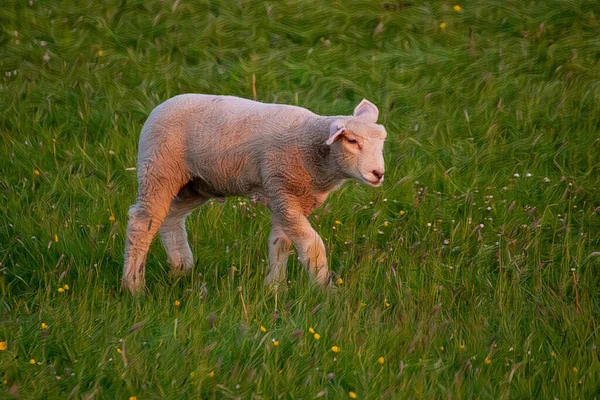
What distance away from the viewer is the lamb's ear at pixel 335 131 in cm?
530

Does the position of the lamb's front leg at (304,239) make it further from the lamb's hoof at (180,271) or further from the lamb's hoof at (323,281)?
the lamb's hoof at (180,271)

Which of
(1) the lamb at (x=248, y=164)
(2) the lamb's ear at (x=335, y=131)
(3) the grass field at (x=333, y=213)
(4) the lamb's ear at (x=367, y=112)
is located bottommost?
(3) the grass field at (x=333, y=213)

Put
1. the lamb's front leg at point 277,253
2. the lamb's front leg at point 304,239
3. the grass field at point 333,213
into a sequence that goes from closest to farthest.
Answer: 1. the grass field at point 333,213
2. the lamb's front leg at point 304,239
3. the lamb's front leg at point 277,253

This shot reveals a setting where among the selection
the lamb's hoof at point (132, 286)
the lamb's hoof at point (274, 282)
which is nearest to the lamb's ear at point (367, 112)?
the lamb's hoof at point (274, 282)

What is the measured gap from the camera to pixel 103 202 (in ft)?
24.3

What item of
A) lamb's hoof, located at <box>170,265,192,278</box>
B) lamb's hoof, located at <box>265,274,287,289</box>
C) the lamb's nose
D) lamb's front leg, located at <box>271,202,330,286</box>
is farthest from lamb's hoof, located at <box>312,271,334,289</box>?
lamb's hoof, located at <box>170,265,192,278</box>

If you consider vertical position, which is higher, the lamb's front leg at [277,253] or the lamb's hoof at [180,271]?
the lamb's front leg at [277,253]

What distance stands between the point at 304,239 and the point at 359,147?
0.75m

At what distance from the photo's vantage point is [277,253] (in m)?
6.12

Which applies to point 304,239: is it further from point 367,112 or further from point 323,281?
point 367,112

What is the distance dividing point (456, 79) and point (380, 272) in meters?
3.83

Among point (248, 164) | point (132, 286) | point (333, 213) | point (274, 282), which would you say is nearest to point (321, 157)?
point (248, 164)

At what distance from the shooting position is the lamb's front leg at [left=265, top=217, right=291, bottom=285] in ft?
19.8

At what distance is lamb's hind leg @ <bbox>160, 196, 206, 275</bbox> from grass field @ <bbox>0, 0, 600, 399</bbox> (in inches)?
6.5
